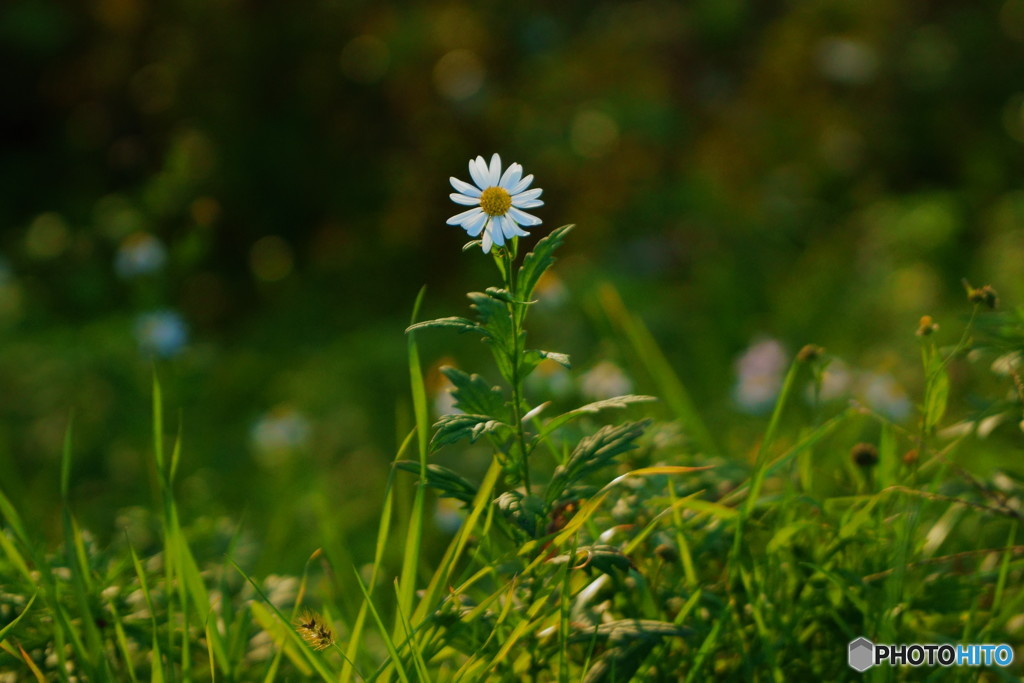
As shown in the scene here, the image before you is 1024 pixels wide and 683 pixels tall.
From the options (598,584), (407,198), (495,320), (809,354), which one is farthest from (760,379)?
(407,198)

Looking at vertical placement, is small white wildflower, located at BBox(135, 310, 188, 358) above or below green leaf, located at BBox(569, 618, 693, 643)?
above

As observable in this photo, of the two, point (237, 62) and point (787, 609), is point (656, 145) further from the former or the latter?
point (787, 609)

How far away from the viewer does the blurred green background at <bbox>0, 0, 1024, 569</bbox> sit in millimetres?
2654

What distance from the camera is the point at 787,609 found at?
1.13 meters

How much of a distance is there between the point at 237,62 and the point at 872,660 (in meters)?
3.82

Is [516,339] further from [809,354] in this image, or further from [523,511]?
[809,354]

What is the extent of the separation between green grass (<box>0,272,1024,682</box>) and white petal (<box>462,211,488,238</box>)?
0.31ft

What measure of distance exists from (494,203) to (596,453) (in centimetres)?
27

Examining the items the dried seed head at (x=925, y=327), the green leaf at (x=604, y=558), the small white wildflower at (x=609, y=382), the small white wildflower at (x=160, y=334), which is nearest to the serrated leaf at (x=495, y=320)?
the green leaf at (x=604, y=558)

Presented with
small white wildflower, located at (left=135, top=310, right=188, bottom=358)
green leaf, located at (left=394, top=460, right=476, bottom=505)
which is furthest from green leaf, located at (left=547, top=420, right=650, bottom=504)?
small white wildflower, located at (left=135, top=310, right=188, bottom=358)

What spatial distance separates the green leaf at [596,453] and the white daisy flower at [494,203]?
0.74 ft

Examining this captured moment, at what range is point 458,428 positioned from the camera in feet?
3.08

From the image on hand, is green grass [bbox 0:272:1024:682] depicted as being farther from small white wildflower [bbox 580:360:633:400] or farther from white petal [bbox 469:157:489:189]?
small white wildflower [bbox 580:360:633:400]

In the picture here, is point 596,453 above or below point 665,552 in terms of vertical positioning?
above
